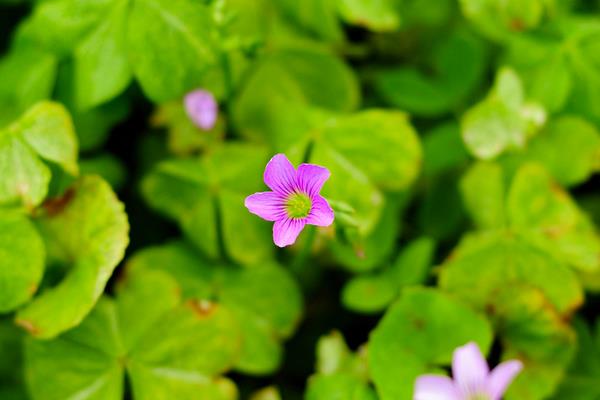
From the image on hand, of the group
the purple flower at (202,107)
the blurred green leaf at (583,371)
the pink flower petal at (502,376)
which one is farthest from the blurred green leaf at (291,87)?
the pink flower petal at (502,376)

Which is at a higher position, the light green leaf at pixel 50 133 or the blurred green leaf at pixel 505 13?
the blurred green leaf at pixel 505 13

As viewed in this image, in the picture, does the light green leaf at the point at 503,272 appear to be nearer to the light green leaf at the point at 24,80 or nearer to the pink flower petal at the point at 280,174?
the pink flower petal at the point at 280,174

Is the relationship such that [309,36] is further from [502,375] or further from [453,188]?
[502,375]

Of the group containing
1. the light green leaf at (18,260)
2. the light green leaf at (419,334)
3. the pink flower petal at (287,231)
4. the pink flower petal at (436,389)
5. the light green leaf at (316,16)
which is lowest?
the light green leaf at (419,334)

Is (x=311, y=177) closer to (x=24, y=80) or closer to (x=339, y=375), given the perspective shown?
(x=339, y=375)

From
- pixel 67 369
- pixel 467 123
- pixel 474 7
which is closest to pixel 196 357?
pixel 67 369

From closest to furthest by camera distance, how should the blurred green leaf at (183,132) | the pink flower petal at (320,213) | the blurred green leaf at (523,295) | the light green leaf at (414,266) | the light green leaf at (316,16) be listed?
the pink flower petal at (320,213) < the blurred green leaf at (523,295) < the light green leaf at (414,266) < the light green leaf at (316,16) < the blurred green leaf at (183,132)

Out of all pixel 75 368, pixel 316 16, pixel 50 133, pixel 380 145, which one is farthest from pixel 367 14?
pixel 75 368

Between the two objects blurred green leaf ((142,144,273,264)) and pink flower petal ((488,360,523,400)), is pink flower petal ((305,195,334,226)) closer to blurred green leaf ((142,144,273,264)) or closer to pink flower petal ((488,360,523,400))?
pink flower petal ((488,360,523,400))
